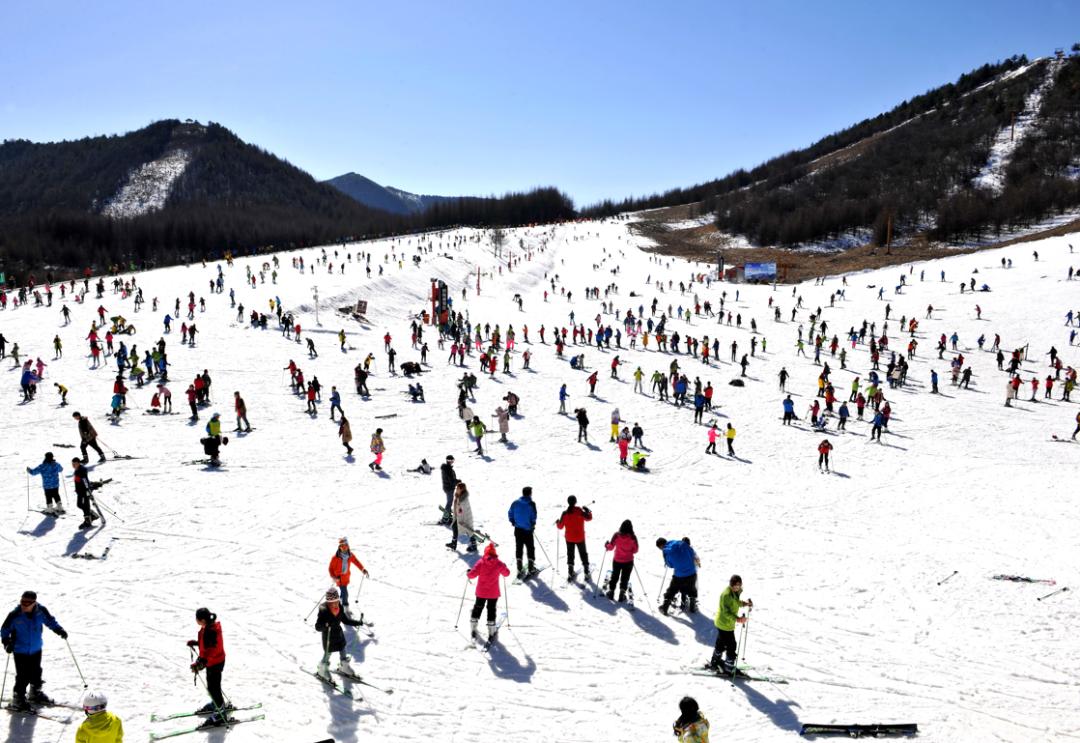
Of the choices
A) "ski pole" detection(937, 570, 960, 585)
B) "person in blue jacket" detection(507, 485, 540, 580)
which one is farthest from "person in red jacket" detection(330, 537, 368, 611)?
"ski pole" detection(937, 570, 960, 585)

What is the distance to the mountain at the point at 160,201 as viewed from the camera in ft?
354

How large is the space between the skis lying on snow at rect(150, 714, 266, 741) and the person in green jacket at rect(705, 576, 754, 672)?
4884 millimetres

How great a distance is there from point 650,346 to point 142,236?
109858 mm

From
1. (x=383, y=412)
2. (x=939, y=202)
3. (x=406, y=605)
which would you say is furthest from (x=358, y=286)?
(x=939, y=202)

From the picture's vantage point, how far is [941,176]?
353ft

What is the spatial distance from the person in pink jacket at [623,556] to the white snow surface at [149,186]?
180 metres

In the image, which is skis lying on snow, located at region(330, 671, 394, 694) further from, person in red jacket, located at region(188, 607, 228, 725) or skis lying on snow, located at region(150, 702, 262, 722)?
person in red jacket, located at region(188, 607, 228, 725)

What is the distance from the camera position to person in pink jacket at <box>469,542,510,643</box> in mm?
7680

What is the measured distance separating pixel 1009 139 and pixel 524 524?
142m

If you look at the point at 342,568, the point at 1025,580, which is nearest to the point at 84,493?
the point at 342,568

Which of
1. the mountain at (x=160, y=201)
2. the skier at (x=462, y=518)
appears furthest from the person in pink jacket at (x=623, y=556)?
the mountain at (x=160, y=201)

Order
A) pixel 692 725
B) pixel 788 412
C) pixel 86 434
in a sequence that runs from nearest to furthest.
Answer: pixel 692 725 → pixel 86 434 → pixel 788 412

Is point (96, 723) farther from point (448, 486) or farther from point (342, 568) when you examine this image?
point (448, 486)

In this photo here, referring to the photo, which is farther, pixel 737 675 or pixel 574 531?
pixel 574 531
